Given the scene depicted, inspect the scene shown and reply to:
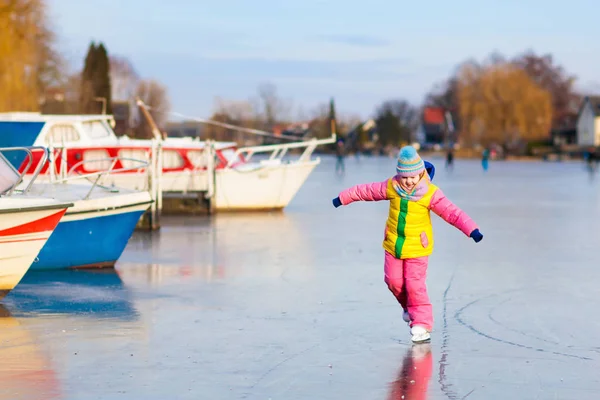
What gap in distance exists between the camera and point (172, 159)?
27.8 metres

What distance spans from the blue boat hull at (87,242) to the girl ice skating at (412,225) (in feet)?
17.6

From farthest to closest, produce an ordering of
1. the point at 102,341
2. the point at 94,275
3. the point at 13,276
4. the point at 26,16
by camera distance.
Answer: the point at 26,16 < the point at 94,275 < the point at 13,276 < the point at 102,341

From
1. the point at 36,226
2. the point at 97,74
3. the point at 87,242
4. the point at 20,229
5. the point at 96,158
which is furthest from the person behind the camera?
the point at 97,74

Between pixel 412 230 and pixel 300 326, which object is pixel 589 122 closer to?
pixel 300 326

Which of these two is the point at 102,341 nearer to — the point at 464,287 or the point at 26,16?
the point at 464,287

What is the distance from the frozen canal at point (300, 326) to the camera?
7785 mm

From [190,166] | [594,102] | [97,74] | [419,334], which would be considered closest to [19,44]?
[190,166]

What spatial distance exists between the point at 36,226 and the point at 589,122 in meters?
152

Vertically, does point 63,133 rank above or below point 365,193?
below

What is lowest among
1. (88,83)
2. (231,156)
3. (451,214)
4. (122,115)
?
(122,115)

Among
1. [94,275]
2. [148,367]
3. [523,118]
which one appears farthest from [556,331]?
[523,118]

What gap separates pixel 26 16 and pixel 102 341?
3935cm

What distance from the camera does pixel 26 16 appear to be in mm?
46688

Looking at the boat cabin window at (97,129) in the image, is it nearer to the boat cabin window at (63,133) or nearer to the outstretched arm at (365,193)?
the boat cabin window at (63,133)
